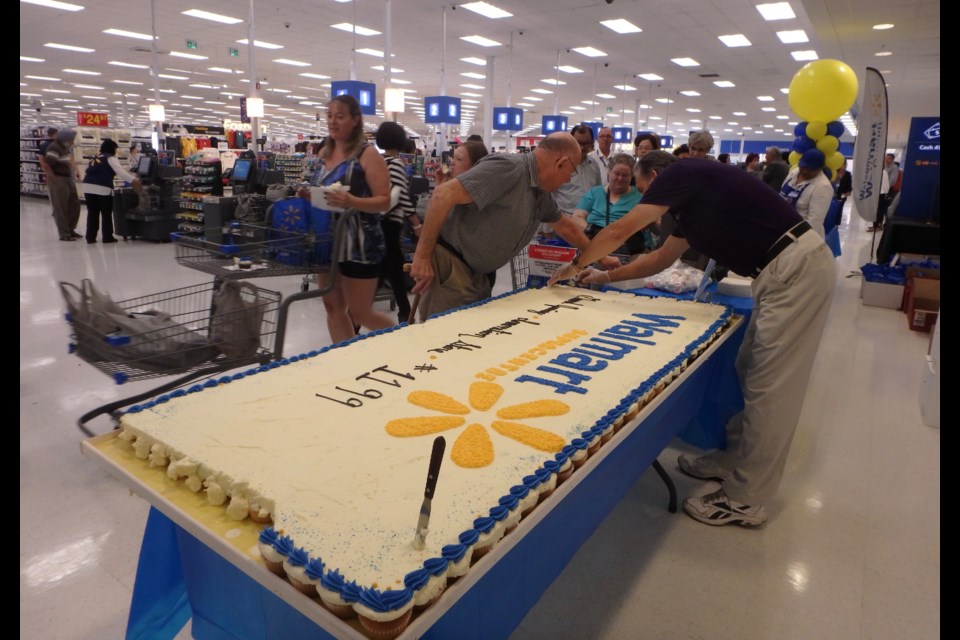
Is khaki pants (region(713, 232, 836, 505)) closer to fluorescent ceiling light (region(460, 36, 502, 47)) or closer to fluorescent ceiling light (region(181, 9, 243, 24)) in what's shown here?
fluorescent ceiling light (region(460, 36, 502, 47))

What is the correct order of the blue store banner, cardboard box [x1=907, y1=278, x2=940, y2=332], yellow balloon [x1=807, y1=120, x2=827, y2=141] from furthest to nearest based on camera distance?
the blue store banner < yellow balloon [x1=807, y1=120, x2=827, y2=141] < cardboard box [x1=907, y1=278, x2=940, y2=332]

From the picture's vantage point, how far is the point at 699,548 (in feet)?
8.34

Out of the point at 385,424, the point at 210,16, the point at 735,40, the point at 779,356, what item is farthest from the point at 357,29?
the point at 385,424

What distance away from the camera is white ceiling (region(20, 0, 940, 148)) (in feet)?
37.5

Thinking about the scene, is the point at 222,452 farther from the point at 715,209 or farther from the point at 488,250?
the point at 715,209

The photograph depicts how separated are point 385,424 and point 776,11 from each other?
12.5 meters

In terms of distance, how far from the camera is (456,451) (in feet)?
4.41

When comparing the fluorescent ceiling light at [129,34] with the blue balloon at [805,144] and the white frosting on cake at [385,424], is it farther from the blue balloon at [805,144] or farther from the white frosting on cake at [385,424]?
the white frosting on cake at [385,424]

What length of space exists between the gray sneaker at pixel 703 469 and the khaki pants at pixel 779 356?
0.36 metres

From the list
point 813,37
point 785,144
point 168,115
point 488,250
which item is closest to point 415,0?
point 813,37

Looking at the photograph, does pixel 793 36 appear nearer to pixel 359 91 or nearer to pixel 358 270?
pixel 359 91

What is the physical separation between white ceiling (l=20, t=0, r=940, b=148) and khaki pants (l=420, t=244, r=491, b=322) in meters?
5.62

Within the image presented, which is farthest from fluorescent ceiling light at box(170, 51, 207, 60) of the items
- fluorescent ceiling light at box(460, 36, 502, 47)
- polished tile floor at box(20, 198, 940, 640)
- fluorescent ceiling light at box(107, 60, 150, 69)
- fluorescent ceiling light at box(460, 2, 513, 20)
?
polished tile floor at box(20, 198, 940, 640)
